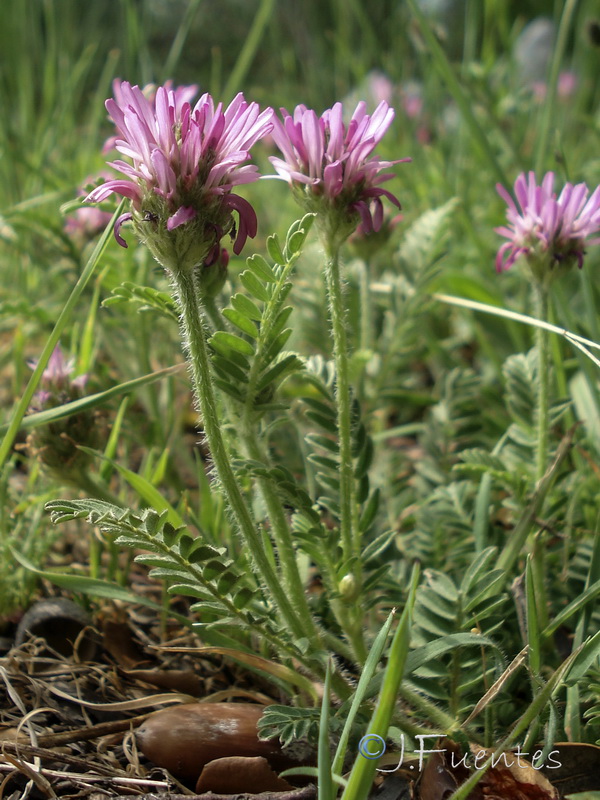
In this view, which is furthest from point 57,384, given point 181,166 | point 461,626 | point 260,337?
point 461,626

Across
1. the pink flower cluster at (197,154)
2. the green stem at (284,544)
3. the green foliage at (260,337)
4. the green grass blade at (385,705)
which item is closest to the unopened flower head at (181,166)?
the pink flower cluster at (197,154)

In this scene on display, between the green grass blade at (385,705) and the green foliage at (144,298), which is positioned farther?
the green foliage at (144,298)

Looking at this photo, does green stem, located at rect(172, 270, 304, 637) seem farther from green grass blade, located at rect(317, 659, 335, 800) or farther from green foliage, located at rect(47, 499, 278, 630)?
green grass blade, located at rect(317, 659, 335, 800)

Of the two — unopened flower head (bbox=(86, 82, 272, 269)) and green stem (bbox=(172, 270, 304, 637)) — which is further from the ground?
unopened flower head (bbox=(86, 82, 272, 269))

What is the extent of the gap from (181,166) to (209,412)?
33 cm

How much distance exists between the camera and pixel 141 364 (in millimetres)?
1955

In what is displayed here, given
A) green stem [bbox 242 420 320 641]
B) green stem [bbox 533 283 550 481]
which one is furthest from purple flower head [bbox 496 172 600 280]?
green stem [bbox 242 420 320 641]

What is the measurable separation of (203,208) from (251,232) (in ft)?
0.37

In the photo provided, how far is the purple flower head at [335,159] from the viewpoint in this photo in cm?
115

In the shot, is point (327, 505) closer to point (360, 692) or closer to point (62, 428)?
point (360, 692)

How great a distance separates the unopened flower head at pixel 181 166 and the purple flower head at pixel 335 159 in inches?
3.5

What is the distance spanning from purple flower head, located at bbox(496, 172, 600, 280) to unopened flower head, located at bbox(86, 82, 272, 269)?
0.60 m

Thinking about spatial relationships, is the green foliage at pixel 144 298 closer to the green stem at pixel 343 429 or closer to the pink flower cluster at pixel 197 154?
the pink flower cluster at pixel 197 154

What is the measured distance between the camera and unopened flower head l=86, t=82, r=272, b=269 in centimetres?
104
